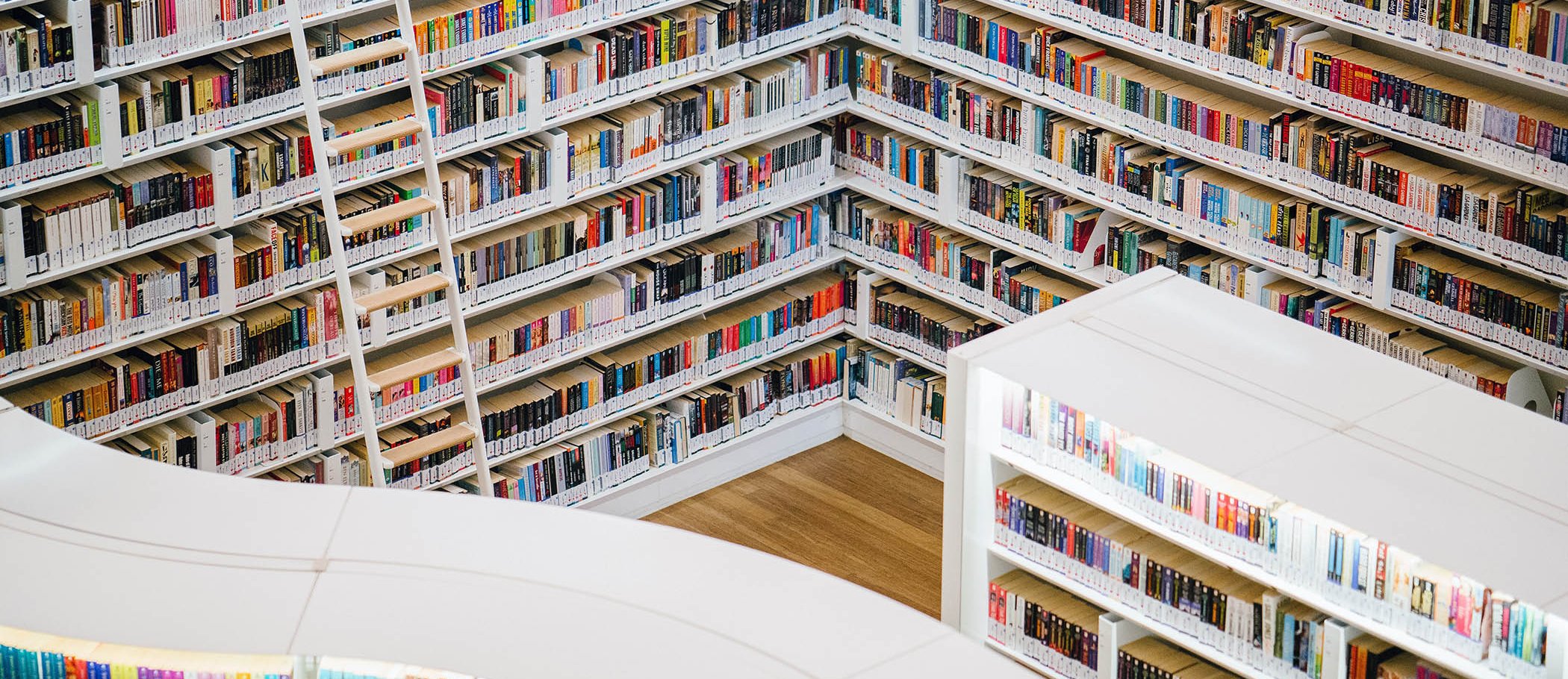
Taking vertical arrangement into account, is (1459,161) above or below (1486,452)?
above

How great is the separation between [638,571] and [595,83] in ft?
11.8

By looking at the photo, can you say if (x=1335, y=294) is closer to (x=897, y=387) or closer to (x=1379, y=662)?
(x=1379, y=662)

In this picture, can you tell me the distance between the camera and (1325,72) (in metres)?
6.62

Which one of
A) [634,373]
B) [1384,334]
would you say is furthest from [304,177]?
[1384,334]

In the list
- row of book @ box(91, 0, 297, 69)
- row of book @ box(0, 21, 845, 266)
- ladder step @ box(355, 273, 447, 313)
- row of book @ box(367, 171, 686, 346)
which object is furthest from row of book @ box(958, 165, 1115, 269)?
row of book @ box(91, 0, 297, 69)

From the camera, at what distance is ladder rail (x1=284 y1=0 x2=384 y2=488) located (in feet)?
20.0

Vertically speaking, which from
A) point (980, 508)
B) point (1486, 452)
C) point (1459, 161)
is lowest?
point (980, 508)

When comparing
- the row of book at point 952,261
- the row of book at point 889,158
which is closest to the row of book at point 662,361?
the row of book at point 952,261

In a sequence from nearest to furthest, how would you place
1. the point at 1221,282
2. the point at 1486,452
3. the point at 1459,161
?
the point at 1486,452 < the point at 1459,161 < the point at 1221,282

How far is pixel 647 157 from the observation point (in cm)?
765

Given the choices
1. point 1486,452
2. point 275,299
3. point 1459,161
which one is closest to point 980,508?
point 1486,452

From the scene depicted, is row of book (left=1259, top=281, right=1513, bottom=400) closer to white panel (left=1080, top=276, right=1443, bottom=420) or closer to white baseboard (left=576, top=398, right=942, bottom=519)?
white panel (left=1080, top=276, right=1443, bottom=420)

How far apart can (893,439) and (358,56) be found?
10.8 feet

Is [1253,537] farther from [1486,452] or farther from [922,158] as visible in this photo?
[922,158]
